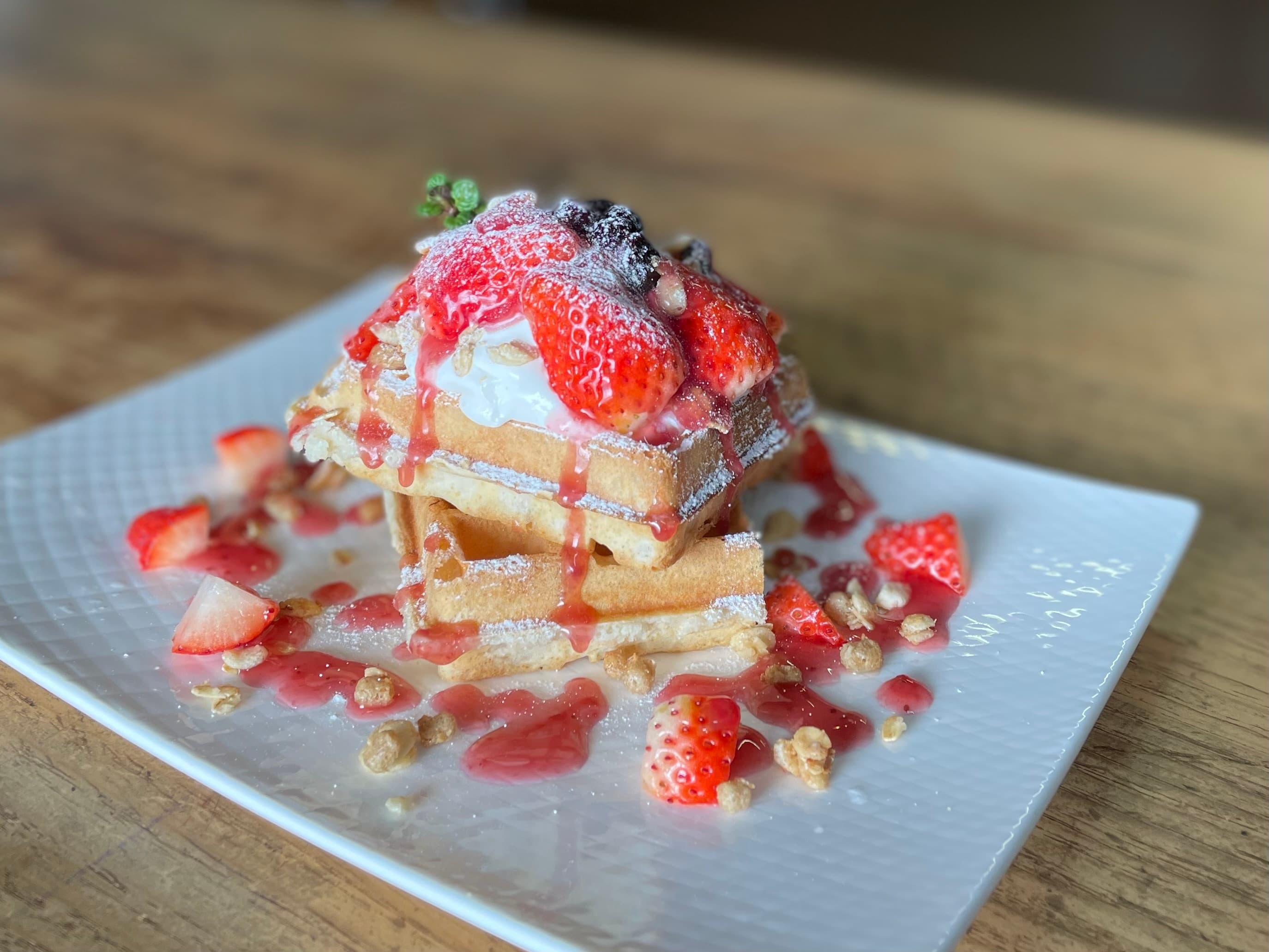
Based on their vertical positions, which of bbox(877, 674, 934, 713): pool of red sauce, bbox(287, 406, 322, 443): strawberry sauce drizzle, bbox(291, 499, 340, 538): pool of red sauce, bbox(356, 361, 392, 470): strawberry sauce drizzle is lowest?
bbox(291, 499, 340, 538): pool of red sauce

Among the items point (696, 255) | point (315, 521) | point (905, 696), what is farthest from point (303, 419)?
point (905, 696)

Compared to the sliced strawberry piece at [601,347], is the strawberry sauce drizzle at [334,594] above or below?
below

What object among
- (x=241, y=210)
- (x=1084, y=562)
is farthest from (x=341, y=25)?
(x=1084, y=562)

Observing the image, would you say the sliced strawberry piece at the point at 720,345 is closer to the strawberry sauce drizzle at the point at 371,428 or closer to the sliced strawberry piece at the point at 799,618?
the sliced strawberry piece at the point at 799,618

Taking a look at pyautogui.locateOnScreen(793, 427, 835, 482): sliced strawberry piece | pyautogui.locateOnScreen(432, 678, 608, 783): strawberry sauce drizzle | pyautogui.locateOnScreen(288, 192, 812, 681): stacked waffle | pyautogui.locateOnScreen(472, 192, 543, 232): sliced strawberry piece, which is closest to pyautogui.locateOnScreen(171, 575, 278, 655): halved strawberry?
pyautogui.locateOnScreen(288, 192, 812, 681): stacked waffle

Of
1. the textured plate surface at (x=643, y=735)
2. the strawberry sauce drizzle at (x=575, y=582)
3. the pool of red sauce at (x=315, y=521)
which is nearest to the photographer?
the textured plate surface at (x=643, y=735)

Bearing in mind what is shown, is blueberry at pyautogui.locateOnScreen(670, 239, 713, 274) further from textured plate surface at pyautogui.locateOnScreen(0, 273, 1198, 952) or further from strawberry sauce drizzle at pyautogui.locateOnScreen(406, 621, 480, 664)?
strawberry sauce drizzle at pyautogui.locateOnScreen(406, 621, 480, 664)

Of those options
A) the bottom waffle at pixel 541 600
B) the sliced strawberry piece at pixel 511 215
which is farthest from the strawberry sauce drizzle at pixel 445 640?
the sliced strawberry piece at pixel 511 215
